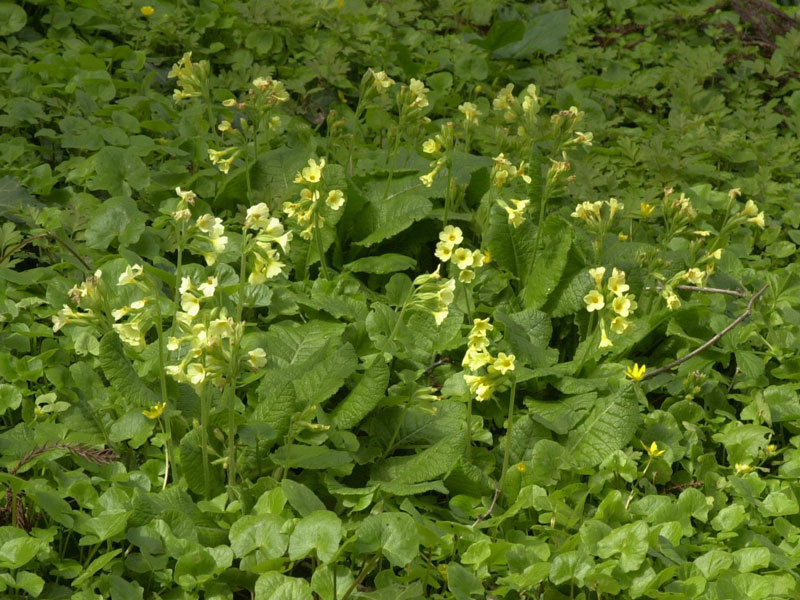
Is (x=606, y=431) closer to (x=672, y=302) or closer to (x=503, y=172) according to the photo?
(x=672, y=302)

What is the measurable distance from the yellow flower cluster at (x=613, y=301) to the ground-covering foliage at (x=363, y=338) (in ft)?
0.04

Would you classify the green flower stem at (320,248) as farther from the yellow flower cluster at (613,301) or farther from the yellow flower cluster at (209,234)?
the yellow flower cluster at (613,301)

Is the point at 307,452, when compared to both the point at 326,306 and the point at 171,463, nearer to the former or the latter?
the point at 171,463

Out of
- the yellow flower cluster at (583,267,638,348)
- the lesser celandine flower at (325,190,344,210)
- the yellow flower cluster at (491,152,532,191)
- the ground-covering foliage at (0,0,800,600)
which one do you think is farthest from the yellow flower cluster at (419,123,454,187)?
the yellow flower cluster at (583,267,638,348)

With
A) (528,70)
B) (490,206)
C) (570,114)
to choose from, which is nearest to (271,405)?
(490,206)

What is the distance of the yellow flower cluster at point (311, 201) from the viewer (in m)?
2.93

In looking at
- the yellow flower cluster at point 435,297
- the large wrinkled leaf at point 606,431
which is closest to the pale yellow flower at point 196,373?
the yellow flower cluster at point 435,297

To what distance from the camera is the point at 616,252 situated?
3.36 m

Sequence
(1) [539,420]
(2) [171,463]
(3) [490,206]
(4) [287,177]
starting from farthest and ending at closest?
(4) [287,177] < (3) [490,206] < (1) [539,420] < (2) [171,463]

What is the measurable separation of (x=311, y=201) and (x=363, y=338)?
1.49 feet

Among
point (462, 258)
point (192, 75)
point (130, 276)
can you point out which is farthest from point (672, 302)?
point (192, 75)

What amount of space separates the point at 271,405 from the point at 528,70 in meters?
3.12

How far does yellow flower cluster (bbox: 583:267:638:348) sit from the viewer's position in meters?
2.69

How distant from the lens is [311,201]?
304 centimetres
